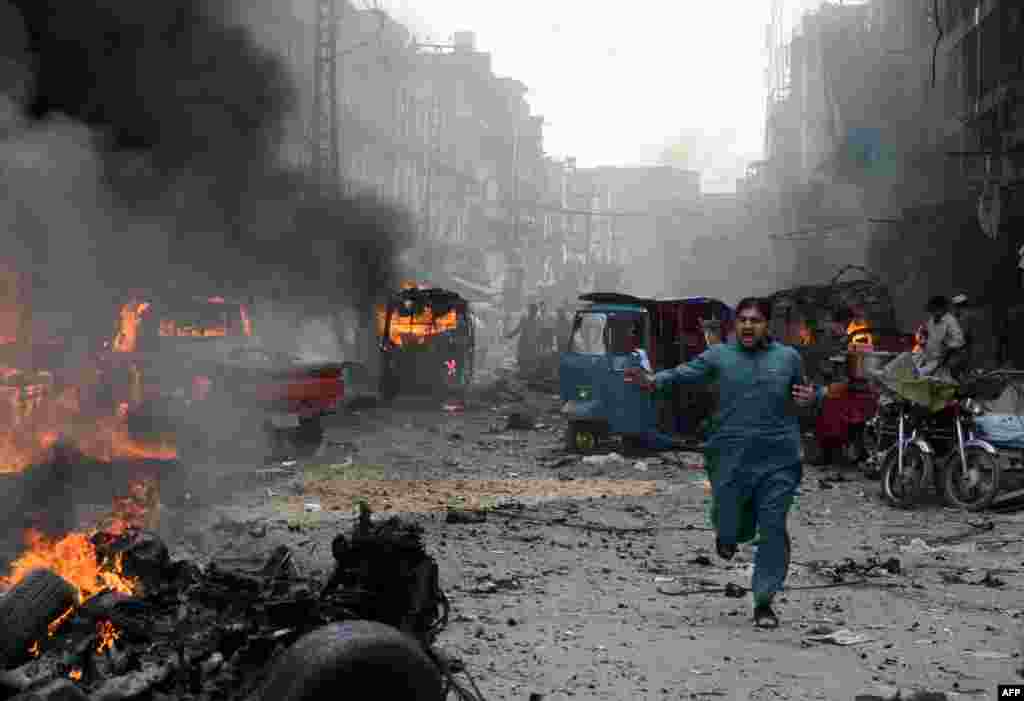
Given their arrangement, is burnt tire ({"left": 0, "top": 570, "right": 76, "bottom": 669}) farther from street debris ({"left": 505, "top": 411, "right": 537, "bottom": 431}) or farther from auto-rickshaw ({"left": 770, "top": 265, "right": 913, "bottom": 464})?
street debris ({"left": 505, "top": 411, "right": 537, "bottom": 431})

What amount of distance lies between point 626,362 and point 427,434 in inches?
194

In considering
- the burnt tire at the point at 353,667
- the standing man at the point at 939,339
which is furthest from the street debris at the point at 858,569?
the burnt tire at the point at 353,667

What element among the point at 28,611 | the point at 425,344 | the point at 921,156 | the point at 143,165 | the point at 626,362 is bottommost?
the point at 28,611

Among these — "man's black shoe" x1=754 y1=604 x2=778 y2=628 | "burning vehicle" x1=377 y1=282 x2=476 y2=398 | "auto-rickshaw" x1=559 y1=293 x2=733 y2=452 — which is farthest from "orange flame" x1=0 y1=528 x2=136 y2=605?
"burning vehicle" x1=377 y1=282 x2=476 y2=398

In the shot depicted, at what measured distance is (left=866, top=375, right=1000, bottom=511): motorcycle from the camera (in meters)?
10.9

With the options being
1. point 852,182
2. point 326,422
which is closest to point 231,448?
point 326,422

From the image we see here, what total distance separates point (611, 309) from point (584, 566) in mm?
8578

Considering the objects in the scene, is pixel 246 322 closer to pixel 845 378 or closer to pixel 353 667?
pixel 845 378

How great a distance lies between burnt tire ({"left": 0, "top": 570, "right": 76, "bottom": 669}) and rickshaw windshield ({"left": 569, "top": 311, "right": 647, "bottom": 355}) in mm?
11803

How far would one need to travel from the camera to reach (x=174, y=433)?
466 inches

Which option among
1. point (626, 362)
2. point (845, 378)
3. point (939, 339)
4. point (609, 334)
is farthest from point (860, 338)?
point (939, 339)

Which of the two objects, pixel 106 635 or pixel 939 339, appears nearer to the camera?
pixel 106 635

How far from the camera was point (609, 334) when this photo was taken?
1677 cm

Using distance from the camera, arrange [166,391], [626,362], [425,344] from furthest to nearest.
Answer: [425,344] < [626,362] < [166,391]
